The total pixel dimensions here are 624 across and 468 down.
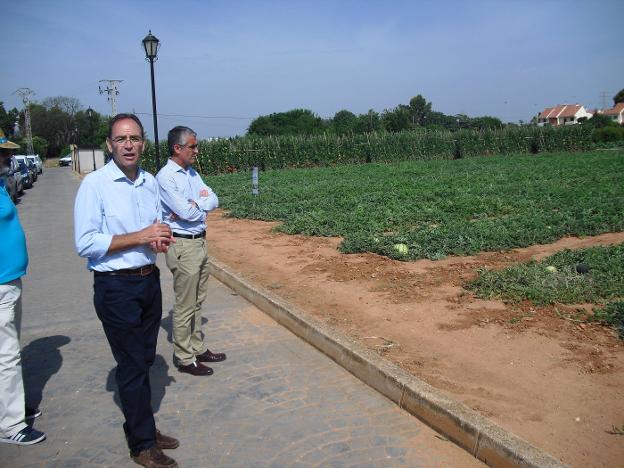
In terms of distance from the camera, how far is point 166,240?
3.38 metres

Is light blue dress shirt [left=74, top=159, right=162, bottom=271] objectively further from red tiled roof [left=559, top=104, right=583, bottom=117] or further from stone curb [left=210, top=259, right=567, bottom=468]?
red tiled roof [left=559, top=104, right=583, bottom=117]

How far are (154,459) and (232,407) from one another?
96 centimetres

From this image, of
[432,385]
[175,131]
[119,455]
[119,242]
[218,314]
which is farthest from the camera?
[218,314]

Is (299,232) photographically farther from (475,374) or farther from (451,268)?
(475,374)

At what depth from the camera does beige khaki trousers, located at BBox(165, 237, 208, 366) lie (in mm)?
4820

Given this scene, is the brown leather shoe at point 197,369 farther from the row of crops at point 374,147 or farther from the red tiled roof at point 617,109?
the red tiled roof at point 617,109

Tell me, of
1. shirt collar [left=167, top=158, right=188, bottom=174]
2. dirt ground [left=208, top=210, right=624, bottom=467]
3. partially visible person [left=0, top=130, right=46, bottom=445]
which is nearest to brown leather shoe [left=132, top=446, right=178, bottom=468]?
partially visible person [left=0, top=130, right=46, bottom=445]

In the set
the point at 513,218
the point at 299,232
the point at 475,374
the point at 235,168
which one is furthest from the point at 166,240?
the point at 235,168

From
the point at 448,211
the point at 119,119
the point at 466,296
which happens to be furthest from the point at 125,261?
the point at 448,211

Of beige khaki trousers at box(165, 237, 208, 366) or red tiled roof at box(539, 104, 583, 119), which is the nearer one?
beige khaki trousers at box(165, 237, 208, 366)

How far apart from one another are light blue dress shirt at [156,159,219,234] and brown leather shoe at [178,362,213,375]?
1.26 metres

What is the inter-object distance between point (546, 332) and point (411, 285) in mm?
2096

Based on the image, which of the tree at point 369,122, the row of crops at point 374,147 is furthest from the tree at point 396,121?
the row of crops at point 374,147

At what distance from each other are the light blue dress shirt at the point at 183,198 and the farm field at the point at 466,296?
1.96m
